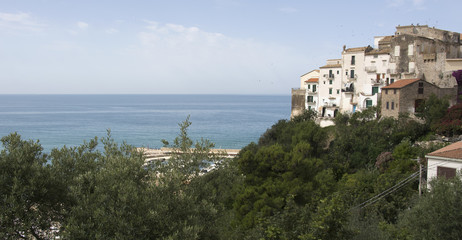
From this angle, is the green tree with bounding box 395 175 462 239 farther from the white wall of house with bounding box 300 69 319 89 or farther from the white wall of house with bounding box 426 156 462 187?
the white wall of house with bounding box 300 69 319 89

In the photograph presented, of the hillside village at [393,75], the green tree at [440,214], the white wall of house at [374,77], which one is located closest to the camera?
the green tree at [440,214]

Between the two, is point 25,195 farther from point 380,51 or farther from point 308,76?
point 308,76

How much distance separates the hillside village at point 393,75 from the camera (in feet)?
110

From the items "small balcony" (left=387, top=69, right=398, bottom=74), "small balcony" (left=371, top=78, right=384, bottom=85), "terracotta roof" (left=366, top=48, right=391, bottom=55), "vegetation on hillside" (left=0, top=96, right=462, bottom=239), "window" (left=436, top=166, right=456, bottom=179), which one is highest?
"terracotta roof" (left=366, top=48, right=391, bottom=55)

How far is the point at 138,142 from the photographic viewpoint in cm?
7762

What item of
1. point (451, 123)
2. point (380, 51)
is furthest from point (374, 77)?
point (451, 123)

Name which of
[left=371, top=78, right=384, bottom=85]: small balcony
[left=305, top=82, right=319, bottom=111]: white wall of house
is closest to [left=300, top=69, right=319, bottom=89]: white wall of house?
[left=305, top=82, right=319, bottom=111]: white wall of house

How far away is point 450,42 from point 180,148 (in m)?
35.2

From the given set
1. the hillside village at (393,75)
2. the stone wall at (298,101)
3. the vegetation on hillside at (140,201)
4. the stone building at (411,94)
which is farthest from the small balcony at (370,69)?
the vegetation on hillside at (140,201)

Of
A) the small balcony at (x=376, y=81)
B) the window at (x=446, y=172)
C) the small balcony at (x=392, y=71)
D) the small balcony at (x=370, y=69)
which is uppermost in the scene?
the small balcony at (x=370, y=69)

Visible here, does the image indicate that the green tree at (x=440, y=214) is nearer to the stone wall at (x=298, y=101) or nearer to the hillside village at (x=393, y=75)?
the hillside village at (x=393, y=75)

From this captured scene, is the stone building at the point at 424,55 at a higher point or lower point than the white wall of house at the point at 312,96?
higher

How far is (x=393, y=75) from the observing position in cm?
3803

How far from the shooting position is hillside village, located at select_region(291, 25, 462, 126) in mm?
33469
